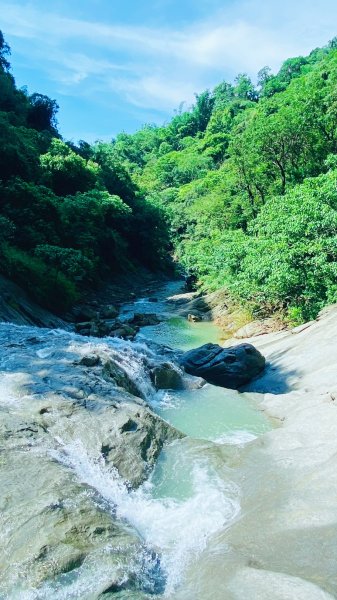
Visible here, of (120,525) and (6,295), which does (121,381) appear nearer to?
(120,525)

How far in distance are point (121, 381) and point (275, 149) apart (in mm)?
23605

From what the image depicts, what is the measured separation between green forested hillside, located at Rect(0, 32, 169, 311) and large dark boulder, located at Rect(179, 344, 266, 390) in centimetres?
1036

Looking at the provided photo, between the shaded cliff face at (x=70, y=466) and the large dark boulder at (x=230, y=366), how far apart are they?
2452mm

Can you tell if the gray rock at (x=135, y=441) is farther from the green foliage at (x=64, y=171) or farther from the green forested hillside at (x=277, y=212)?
the green foliage at (x=64, y=171)

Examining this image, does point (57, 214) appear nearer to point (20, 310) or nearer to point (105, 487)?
point (20, 310)

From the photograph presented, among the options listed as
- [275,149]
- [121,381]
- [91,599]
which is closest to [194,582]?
[91,599]

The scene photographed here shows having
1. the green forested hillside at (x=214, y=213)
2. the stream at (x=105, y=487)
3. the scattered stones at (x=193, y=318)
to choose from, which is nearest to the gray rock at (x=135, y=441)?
the stream at (x=105, y=487)

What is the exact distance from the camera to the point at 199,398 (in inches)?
490

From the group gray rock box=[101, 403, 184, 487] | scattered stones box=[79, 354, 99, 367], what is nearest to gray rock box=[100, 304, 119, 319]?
scattered stones box=[79, 354, 99, 367]

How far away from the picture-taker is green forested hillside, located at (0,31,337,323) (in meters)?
17.4

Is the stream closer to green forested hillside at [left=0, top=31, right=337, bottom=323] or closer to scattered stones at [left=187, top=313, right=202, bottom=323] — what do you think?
green forested hillside at [left=0, top=31, right=337, bottom=323]

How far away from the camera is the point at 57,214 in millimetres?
27828

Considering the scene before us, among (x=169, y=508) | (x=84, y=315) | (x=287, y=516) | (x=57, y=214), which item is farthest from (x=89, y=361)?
(x=57, y=214)

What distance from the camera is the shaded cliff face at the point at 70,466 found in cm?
483
